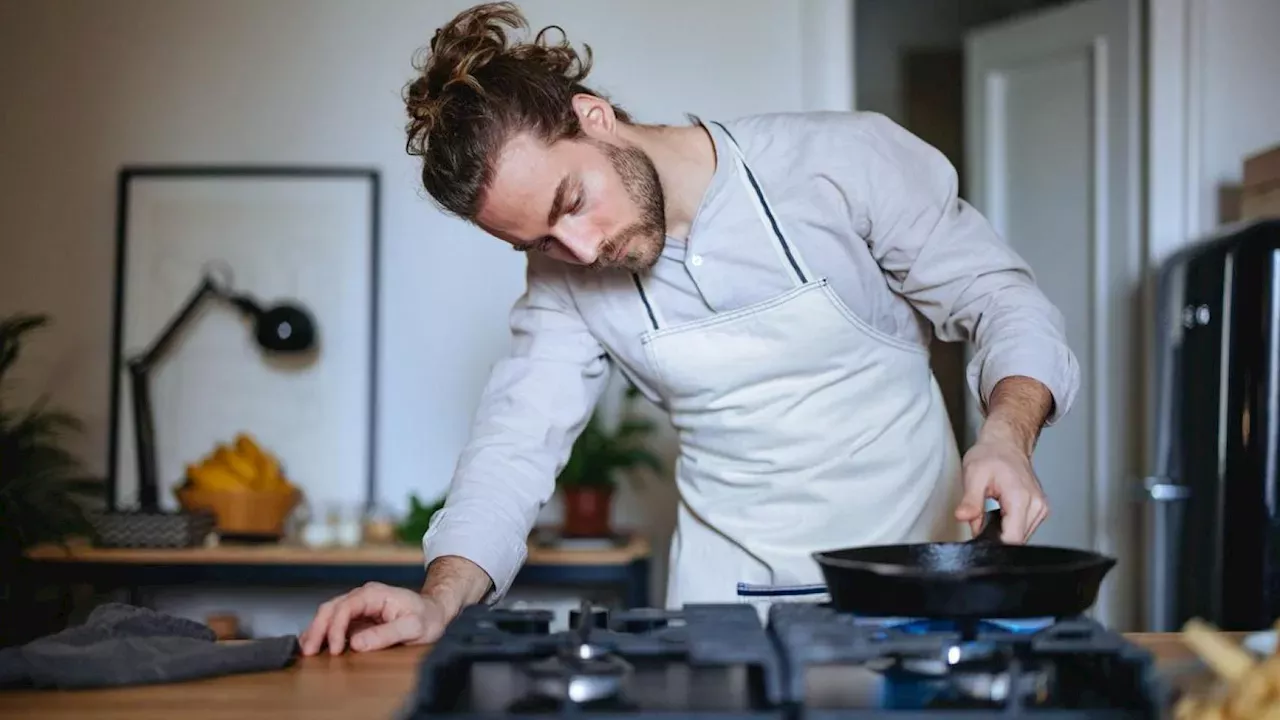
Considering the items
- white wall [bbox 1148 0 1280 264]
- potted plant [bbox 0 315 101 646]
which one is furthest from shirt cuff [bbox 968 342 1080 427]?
potted plant [bbox 0 315 101 646]

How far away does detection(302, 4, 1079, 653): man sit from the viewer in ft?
4.90

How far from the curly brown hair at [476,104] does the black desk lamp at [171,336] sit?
173cm

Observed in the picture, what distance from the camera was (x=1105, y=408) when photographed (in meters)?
3.40

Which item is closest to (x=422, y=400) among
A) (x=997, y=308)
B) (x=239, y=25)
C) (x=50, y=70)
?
(x=239, y=25)

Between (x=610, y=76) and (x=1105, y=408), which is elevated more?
(x=610, y=76)

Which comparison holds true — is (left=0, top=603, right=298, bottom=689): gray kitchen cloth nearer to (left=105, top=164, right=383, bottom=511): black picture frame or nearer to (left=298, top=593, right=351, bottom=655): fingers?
(left=298, top=593, right=351, bottom=655): fingers

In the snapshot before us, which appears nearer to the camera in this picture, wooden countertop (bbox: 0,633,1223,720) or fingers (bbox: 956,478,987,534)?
wooden countertop (bbox: 0,633,1223,720)

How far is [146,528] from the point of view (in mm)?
2975

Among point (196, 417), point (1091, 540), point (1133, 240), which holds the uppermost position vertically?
Answer: point (1133, 240)

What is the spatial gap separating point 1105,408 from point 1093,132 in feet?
2.31

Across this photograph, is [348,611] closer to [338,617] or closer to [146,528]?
[338,617]

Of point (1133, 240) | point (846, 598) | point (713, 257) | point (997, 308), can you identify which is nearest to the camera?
point (846, 598)

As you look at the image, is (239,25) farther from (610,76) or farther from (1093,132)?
(1093,132)

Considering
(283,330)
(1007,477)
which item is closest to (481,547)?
(1007,477)
